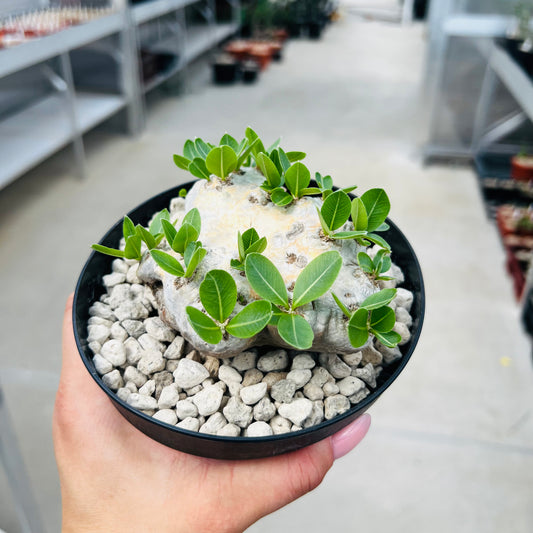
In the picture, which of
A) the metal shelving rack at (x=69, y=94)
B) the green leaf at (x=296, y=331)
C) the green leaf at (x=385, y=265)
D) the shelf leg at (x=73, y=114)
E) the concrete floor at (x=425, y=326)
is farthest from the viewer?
the shelf leg at (x=73, y=114)

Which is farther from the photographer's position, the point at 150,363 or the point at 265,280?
the point at 150,363

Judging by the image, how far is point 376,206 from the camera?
566 millimetres

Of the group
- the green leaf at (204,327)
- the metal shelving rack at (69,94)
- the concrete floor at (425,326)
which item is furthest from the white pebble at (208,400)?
the metal shelving rack at (69,94)

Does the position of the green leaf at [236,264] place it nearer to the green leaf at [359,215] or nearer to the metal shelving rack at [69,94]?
the green leaf at [359,215]

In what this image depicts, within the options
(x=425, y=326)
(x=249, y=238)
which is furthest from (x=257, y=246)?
(x=425, y=326)

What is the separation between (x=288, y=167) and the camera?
2.05ft

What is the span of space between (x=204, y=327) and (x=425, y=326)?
1693 millimetres

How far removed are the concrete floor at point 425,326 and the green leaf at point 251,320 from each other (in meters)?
0.87

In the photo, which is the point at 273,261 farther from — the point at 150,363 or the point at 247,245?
the point at 150,363

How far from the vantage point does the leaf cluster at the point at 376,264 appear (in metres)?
0.56

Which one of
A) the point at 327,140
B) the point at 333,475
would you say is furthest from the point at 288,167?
the point at 327,140

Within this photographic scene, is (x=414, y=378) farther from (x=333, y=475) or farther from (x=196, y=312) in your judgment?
(x=196, y=312)

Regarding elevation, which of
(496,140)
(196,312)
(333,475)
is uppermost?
(196,312)

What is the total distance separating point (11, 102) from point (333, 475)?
2941 mm
